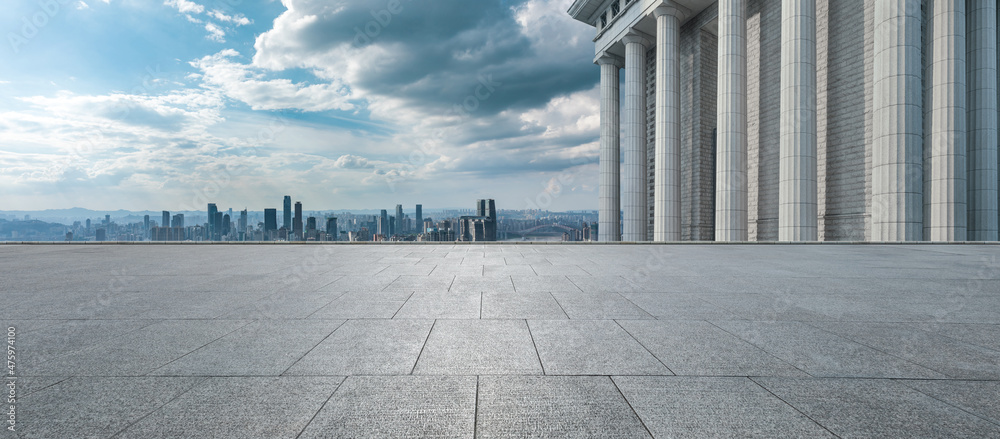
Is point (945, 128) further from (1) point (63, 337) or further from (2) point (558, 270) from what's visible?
(1) point (63, 337)

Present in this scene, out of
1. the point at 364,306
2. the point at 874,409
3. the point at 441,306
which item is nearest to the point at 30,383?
the point at 364,306

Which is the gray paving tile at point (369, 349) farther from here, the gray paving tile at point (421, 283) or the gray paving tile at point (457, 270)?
the gray paving tile at point (457, 270)

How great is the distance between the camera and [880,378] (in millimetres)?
3492

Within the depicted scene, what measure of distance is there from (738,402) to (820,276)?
28.4 feet

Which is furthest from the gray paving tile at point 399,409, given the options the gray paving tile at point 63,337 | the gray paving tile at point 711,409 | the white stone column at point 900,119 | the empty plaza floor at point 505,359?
the white stone column at point 900,119

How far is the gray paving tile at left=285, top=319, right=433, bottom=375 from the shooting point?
371 centimetres

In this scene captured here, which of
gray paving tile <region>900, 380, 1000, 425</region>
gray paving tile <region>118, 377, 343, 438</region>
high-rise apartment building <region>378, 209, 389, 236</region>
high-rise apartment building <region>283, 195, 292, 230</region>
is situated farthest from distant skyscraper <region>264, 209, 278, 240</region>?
gray paving tile <region>900, 380, 1000, 425</region>

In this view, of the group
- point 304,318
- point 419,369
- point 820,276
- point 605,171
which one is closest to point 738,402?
point 419,369

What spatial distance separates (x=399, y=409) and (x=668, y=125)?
3379 centimetres

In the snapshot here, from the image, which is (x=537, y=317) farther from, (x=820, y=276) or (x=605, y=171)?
(x=605, y=171)

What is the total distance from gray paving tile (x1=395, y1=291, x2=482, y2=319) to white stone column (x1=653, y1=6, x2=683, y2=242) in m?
28.3

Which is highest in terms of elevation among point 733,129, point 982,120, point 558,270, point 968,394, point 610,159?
point 733,129

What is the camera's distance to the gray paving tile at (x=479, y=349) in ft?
12.2

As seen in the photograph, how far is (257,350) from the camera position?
13.9 feet
